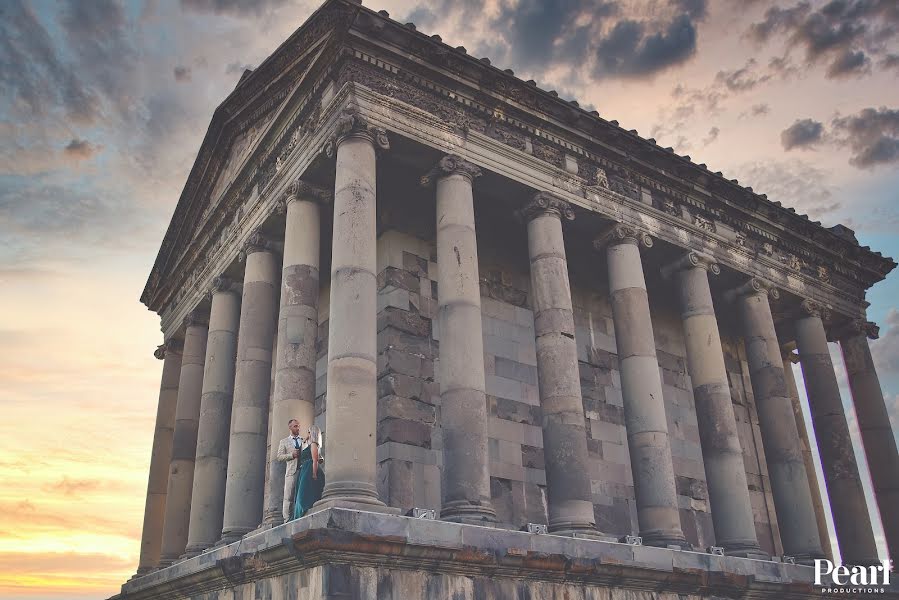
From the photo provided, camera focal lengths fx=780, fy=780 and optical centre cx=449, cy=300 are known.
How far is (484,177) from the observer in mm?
17969

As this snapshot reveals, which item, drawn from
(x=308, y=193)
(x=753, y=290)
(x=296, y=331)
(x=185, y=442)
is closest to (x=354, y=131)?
(x=308, y=193)

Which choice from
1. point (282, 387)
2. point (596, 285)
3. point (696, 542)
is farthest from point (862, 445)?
point (282, 387)

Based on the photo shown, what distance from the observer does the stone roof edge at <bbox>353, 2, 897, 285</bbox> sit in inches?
675

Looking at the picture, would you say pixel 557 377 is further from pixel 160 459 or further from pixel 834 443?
pixel 160 459

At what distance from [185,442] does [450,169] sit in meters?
11.7

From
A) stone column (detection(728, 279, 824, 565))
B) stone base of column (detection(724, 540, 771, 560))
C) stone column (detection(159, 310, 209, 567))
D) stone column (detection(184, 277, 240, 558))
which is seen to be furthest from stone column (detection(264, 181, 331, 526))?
stone column (detection(728, 279, 824, 565))

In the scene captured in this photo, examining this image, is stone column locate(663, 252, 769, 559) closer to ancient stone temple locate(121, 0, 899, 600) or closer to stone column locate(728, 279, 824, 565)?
ancient stone temple locate(121, 0, 899, 600)

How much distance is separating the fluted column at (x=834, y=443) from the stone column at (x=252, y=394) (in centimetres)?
1593

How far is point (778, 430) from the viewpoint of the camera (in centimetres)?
2080

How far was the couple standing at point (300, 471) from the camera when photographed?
13570 millimetres

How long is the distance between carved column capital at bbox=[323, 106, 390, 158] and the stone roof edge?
6.72ft

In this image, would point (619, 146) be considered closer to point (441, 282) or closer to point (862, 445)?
point (441, 282)

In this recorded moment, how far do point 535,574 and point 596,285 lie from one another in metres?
11.4

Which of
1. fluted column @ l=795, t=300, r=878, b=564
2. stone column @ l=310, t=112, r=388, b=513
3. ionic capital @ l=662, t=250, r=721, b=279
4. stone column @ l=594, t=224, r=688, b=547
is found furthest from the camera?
fluted column @ l=795, t=300, r=878, b=564
